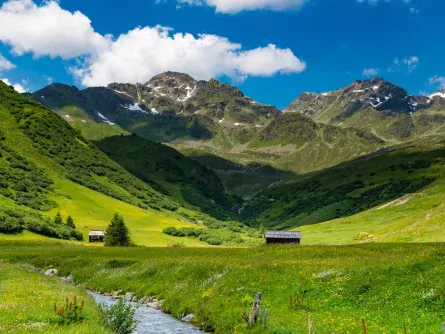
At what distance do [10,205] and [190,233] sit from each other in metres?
61.0

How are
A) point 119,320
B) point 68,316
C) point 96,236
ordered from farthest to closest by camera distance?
point 96,236
point 119,320
point 68,316

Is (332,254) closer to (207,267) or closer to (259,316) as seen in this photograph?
(207,267)

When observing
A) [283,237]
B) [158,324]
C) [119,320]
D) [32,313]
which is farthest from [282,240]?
[32,313]

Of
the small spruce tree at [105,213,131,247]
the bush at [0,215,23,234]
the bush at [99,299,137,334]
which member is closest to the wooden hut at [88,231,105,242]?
the small spruce tree at [105,213,131,247]

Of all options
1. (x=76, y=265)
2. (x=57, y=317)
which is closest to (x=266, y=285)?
(x=57, y=317)

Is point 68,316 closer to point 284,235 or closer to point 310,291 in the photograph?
point 310,291

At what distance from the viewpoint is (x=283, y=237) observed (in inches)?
4616

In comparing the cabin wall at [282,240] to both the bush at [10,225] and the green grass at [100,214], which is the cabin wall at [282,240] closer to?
the green grass at [100,214]

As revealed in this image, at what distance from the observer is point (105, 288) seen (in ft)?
178

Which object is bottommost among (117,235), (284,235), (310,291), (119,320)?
(119,320)

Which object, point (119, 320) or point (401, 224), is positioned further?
point (401, 224)

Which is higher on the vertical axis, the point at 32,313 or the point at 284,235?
the point at 284,235

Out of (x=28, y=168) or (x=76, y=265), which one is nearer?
(x=76, y=265)

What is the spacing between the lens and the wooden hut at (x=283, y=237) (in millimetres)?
116625
